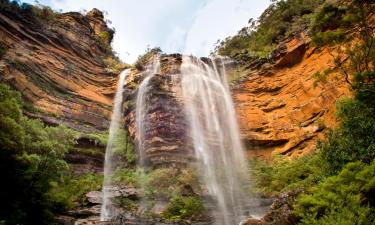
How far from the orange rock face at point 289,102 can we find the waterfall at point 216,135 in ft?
3.13

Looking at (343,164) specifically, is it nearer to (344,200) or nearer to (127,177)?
(344,200)

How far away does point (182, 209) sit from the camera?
15383 mm

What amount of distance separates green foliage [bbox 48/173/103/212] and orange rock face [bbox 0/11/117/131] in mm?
4333

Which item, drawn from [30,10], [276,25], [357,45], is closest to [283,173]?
[357,45]

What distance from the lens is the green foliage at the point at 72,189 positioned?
14.5 meters

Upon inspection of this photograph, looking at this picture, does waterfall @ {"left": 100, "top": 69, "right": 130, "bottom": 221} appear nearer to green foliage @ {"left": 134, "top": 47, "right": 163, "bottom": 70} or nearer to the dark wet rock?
green foliage @ {"left": 134, "top": 47, "right": 163, "bottom": 70}

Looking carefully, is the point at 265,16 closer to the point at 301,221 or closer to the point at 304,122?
the point at 304,122

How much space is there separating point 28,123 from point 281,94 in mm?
14926

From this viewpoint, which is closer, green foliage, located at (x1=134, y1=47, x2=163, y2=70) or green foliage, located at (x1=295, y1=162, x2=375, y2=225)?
green foliage, located at (x1=295, y1=162, x2=375, y2=225)

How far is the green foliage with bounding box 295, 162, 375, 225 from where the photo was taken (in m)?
8.91

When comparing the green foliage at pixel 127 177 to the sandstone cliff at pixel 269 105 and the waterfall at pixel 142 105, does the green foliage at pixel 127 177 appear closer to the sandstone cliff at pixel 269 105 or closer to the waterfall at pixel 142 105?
the waterfall at pixel 142 105

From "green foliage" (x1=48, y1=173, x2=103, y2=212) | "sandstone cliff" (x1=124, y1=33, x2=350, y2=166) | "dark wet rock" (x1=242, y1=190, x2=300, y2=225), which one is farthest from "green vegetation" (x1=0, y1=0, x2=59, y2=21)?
"dark wet rock" (x1=242, y1=190, x2=300, y2=225)

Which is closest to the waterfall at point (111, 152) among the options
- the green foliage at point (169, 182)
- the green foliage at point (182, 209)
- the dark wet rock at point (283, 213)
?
the green foliage at point (169, 182)

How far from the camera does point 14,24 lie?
23.9 meters
